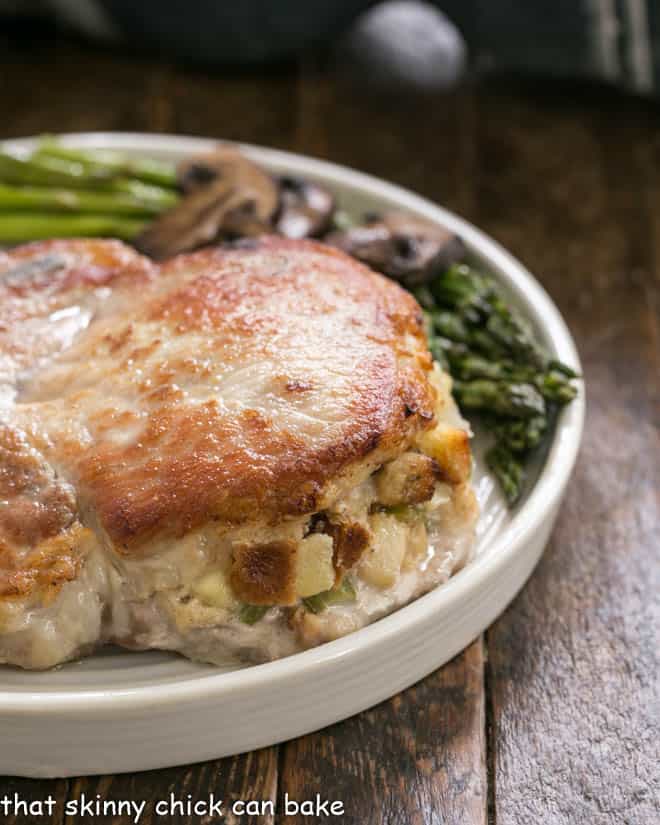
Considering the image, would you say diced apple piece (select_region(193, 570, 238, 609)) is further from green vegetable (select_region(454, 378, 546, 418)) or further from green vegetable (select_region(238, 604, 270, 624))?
green vegetable (select_region(454, 378, 546, 418))

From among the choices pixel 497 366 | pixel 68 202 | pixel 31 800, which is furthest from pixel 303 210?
pixel 31 800

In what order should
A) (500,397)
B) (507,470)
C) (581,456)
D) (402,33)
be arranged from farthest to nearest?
1. (402,33)
2. (581,456)
3. (500,397)
4. (507,470)

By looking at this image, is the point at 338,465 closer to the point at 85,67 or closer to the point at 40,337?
the point at 40,337

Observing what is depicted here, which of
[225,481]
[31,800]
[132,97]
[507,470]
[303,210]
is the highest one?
[225,481]

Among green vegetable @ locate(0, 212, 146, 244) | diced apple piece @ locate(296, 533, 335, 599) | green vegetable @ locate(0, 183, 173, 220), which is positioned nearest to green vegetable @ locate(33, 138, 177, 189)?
green vegetable @ locate(0, 183, 173, 220)

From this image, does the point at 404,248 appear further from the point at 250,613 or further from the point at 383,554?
the point at 250,613

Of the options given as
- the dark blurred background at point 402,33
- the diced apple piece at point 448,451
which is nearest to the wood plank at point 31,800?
the diced apple piece at point 448,451
